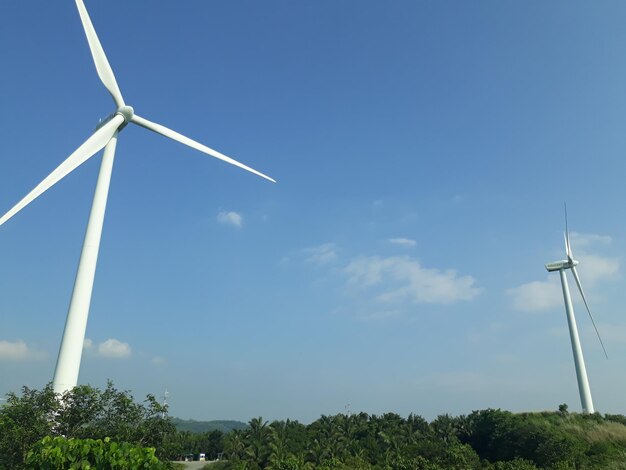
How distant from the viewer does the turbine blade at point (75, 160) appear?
105ft

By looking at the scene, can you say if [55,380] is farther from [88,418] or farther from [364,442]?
[364,442]

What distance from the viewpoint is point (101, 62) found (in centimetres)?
4119

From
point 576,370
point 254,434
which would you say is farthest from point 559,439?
point 254,434

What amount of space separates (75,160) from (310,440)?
7315cm

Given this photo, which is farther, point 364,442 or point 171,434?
point 364,442

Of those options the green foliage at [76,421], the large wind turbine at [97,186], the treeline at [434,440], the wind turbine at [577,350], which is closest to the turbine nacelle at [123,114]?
the large wind turbine at [97,186]

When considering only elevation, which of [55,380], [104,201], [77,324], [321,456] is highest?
[104,201]

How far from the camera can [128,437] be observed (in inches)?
1188

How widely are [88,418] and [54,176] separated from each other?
16.4 meters

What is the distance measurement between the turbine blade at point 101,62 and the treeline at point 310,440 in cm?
2352

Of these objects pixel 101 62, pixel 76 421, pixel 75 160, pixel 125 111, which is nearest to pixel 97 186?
pixel 75 160

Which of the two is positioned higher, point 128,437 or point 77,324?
point 77,324

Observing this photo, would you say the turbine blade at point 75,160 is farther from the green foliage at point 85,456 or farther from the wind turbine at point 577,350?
the wind turbine at point 577,350

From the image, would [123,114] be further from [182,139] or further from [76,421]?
[76,421]
